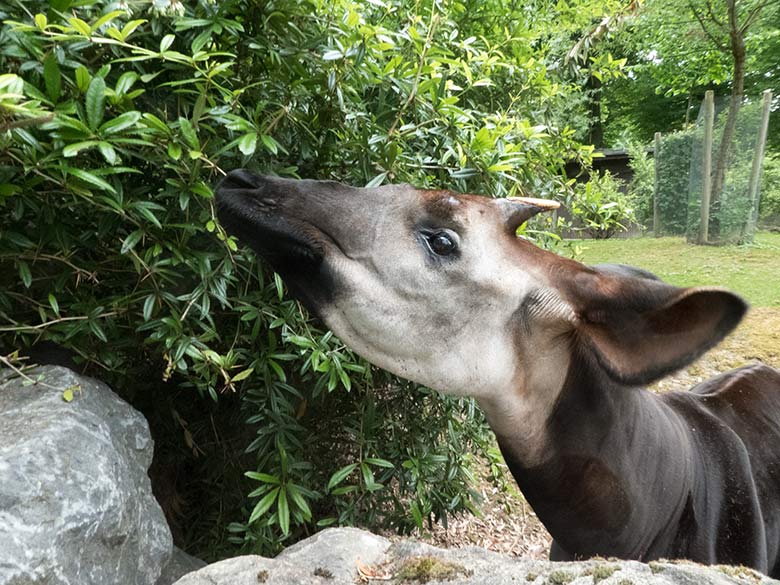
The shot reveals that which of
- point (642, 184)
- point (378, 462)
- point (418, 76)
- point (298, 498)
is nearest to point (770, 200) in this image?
point (642, 184)

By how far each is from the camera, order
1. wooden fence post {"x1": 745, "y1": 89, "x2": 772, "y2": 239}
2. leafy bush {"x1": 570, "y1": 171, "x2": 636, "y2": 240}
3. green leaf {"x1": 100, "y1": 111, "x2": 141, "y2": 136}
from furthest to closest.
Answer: wooden fence post {"x1": 745, "y1": 89, "x2": 772, "y2": 239} → leafy bush {"x1": 570, "y1": 171, "x2": 636, "y2": 240} → green leaf {"x1": 100, "y1": 111, "x2": 141, "y2": 136}

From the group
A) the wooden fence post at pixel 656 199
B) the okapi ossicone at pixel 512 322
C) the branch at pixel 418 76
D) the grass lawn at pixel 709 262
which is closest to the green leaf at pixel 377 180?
the branch at pixel 418 76

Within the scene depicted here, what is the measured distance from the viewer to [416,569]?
136 centimetres

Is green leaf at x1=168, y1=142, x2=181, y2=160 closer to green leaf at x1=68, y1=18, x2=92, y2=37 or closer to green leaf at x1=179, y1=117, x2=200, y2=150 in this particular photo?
green leaf at x1=179, y1=117, x2=200, y2=150

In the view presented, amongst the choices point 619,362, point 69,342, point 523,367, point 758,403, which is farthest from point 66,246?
point 758,403

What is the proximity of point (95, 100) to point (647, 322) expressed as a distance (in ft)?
4.98

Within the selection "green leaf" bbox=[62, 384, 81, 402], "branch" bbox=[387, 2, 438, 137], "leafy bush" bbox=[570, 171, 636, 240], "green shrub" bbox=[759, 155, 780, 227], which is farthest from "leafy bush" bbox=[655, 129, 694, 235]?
"green leaf" bbox=[62, 384, 81, 402]

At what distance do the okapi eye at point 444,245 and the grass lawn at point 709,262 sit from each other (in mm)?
5390

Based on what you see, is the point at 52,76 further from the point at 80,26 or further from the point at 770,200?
the point at 770,200

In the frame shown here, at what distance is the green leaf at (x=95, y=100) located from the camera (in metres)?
1.56

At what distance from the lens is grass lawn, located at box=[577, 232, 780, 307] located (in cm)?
736

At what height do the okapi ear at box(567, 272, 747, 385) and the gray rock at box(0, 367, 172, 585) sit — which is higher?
the okapi ear at box(567, 272, 747, 385)

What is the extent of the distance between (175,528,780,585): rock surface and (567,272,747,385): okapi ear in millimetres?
507

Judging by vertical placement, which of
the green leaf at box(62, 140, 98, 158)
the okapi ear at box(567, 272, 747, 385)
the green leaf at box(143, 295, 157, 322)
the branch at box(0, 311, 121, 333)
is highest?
the green leaf at box(62, 140, 98, 158)
